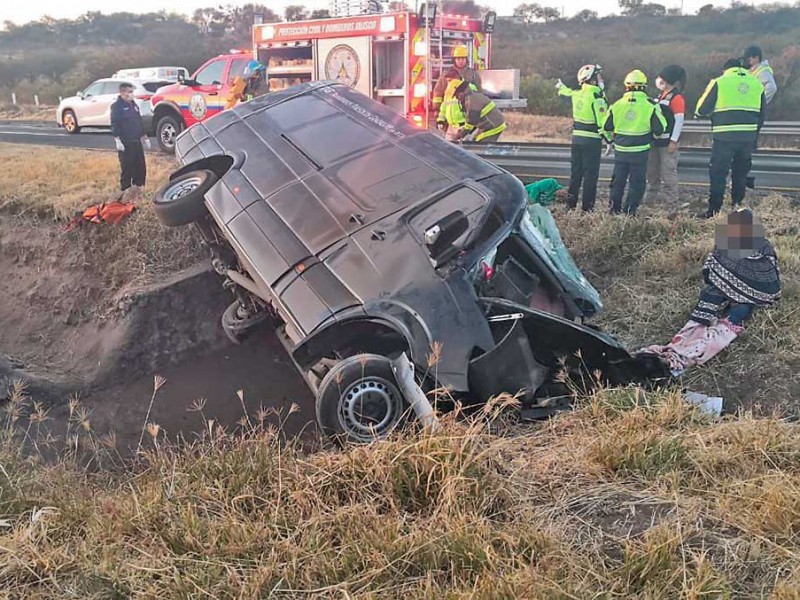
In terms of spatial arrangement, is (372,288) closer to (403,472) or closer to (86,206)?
(403,472)

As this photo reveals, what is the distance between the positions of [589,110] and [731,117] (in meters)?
1.47

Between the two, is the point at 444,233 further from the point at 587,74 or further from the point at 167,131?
the point at 167,131

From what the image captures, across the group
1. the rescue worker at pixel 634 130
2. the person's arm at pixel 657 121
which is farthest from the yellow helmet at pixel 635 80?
the person's arm at pixel 657 121

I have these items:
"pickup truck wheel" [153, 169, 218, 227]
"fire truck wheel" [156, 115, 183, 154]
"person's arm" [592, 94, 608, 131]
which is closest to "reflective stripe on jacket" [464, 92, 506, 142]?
"person's arm" [592, 94, 608, 131]

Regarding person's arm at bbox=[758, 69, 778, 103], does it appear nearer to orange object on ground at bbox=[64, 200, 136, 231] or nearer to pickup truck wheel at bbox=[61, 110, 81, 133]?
orange object on ground at bbox=[64, 200, 136, 231]

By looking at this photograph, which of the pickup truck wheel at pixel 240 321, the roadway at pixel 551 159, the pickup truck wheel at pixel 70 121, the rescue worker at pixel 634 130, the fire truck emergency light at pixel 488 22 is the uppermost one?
the fire truck emergency light at pixel 488 22

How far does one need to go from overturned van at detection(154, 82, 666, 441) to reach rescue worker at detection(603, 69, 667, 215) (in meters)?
2.95

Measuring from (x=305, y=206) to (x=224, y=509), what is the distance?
246 centimetres

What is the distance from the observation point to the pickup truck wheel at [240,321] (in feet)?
17.5

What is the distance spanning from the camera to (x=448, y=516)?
103 inches

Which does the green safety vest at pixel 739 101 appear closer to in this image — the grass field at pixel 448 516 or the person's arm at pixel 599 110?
the person's arm at pixel 599 110

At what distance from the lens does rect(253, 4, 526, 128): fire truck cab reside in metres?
11.4

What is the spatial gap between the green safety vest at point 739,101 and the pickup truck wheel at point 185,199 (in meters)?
5.41

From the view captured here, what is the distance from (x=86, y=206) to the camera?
8297mm
